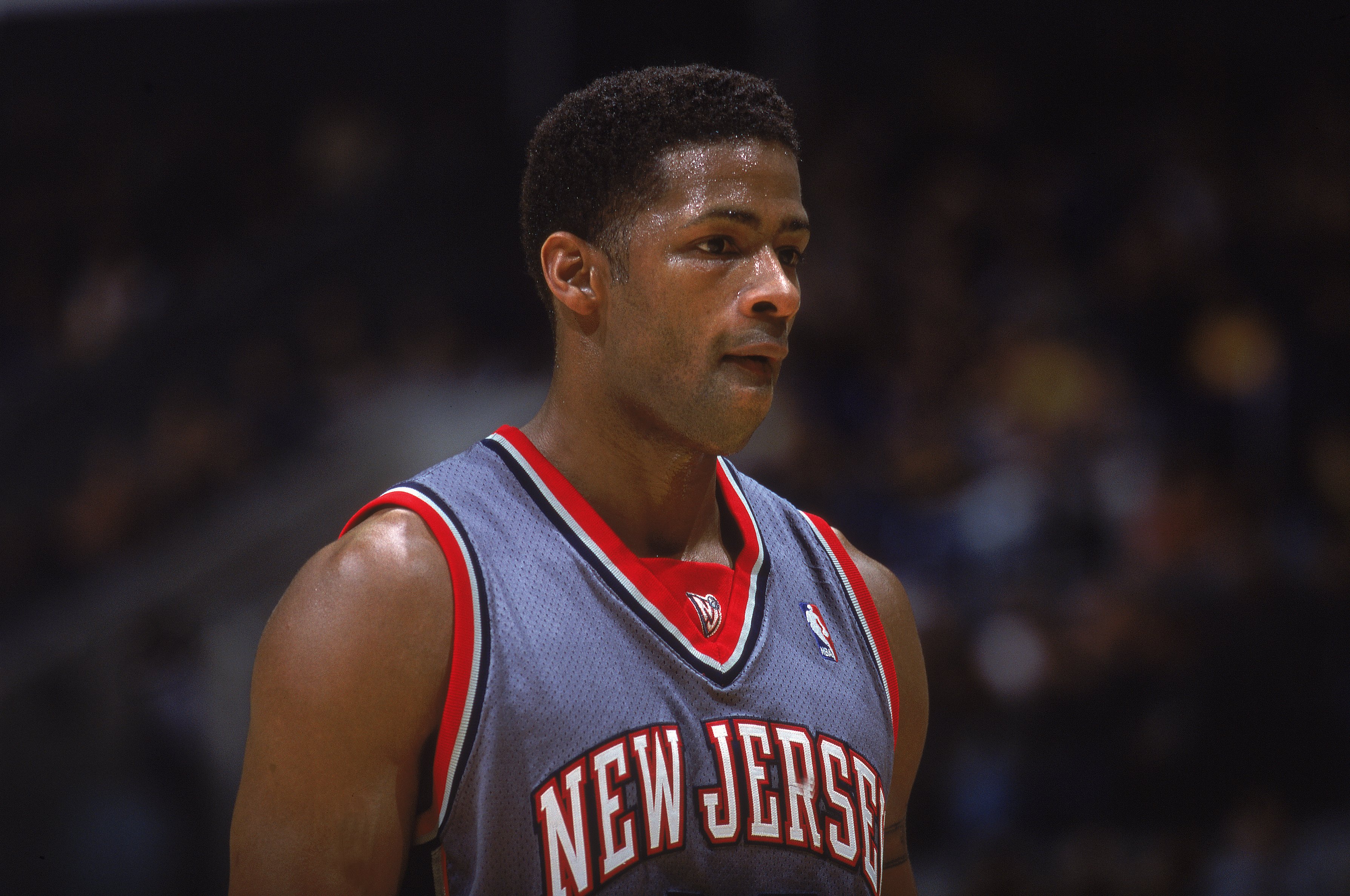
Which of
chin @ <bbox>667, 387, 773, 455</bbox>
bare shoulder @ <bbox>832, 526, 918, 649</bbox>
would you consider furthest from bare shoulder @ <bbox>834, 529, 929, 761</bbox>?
chin @ <bbox>667, 387, 773, 455</bbox>

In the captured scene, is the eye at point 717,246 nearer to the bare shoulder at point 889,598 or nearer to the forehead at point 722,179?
the forehead at point 722,179

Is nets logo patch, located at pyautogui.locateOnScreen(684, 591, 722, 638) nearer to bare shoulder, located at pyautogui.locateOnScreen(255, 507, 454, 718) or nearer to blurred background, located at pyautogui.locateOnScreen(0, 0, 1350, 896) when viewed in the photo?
bare shoulder, located at pyautogui.locateOnScreen(255, 507, 454, 718)

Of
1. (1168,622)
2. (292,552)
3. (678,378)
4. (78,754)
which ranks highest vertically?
(678,378)

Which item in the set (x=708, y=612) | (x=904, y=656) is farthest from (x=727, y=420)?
(x=904, y=656)

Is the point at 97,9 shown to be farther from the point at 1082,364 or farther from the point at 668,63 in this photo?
the point at 1082,364

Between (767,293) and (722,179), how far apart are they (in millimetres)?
178

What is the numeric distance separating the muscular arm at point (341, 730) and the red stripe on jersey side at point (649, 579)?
297mm

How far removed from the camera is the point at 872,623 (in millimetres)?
2084

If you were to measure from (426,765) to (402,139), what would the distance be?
6.41 metres

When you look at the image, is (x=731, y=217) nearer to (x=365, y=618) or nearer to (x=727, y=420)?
(x=727, y=420)

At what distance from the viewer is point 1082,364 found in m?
5.35

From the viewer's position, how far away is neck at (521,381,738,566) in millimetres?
1940

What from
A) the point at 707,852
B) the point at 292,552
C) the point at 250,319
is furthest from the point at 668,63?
the point at 707,852

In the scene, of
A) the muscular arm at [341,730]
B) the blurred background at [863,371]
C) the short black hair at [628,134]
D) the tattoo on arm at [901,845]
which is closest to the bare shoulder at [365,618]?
the muscular arm at [341,730]
